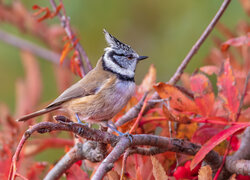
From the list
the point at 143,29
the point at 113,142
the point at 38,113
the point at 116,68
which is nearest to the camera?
the point at 113,142

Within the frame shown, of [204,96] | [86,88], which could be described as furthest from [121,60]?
[204,96]

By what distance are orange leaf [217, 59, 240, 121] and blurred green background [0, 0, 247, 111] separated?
5.08 ft

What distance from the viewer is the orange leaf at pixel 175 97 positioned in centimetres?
149

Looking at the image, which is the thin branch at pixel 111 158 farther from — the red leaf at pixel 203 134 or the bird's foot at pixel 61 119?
the red leaf at pixel 203 134

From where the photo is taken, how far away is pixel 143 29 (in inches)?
145

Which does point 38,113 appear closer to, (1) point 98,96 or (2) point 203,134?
(1) point 98,96

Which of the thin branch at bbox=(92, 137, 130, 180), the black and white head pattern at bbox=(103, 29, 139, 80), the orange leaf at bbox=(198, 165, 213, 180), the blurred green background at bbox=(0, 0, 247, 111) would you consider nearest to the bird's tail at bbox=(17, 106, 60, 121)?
the black and white head pattern at bbox=(103, 29, 139, 80)

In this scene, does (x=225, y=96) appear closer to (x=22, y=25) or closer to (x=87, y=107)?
(x=87, y=107)

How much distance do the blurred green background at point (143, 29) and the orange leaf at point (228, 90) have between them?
155 centimetres

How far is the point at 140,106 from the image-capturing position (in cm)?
165

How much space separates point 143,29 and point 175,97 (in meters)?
2.26

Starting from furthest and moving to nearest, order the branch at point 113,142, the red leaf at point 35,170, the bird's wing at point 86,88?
1. the bird's wing at point 86,88
2. the red leaf at point 35,170
3. the branch at point 113,142

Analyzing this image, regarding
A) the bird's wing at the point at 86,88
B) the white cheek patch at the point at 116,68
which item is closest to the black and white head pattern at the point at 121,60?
the white cheek patch at the point at 116,68

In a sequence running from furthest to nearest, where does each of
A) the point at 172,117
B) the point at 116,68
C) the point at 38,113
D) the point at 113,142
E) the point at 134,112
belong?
1. the point at 116,68
2. the point at 38,113
3. the point at 134,112
4. the point at 172,117
5. the point at 113,142
